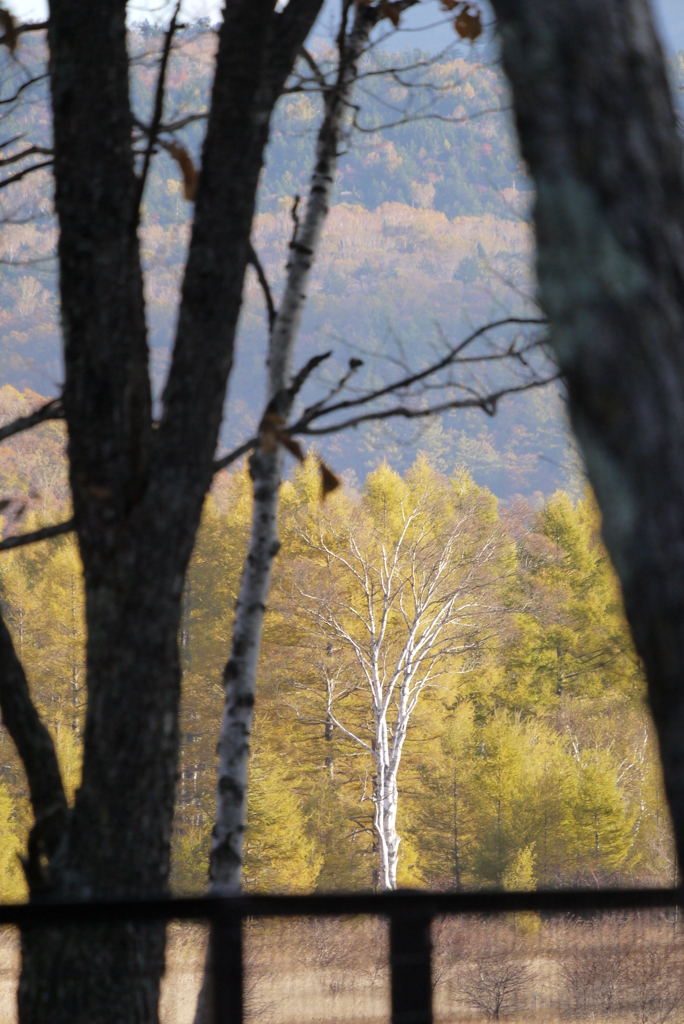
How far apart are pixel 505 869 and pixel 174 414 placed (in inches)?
880

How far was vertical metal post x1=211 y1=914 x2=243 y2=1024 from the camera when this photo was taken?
1858 mm

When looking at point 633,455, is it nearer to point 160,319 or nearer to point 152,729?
point 152,729

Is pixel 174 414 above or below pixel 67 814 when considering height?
above

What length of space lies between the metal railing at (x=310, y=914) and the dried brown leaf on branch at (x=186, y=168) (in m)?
1.69

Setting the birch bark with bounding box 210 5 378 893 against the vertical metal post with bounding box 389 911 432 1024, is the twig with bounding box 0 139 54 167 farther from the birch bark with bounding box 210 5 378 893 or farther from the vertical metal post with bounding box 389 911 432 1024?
the vertical metal post with bounding box 389 911 432 1024

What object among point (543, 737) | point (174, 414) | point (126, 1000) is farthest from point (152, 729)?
point (543, 737)

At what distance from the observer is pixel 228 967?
1867 millimetres

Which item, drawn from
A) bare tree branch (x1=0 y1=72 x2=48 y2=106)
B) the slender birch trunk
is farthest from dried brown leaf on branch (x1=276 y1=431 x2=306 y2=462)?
bare tree branch (x1=0 y1=72 x2=48 y2=106)

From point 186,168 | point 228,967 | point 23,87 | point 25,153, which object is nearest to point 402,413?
point 186,168

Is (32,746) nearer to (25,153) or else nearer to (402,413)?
(402,413)

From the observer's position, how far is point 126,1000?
191cm

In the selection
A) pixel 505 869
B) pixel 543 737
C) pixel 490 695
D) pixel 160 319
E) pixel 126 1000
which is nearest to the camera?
pixel 126 1000

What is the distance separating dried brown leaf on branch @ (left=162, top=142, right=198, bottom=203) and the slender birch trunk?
92 cm

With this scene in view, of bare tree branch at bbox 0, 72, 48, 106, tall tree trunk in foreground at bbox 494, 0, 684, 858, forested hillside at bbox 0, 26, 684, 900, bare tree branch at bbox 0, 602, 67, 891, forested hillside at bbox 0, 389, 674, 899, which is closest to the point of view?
tall tree trunk in foreground at bbox 494, 0, 684, 858
